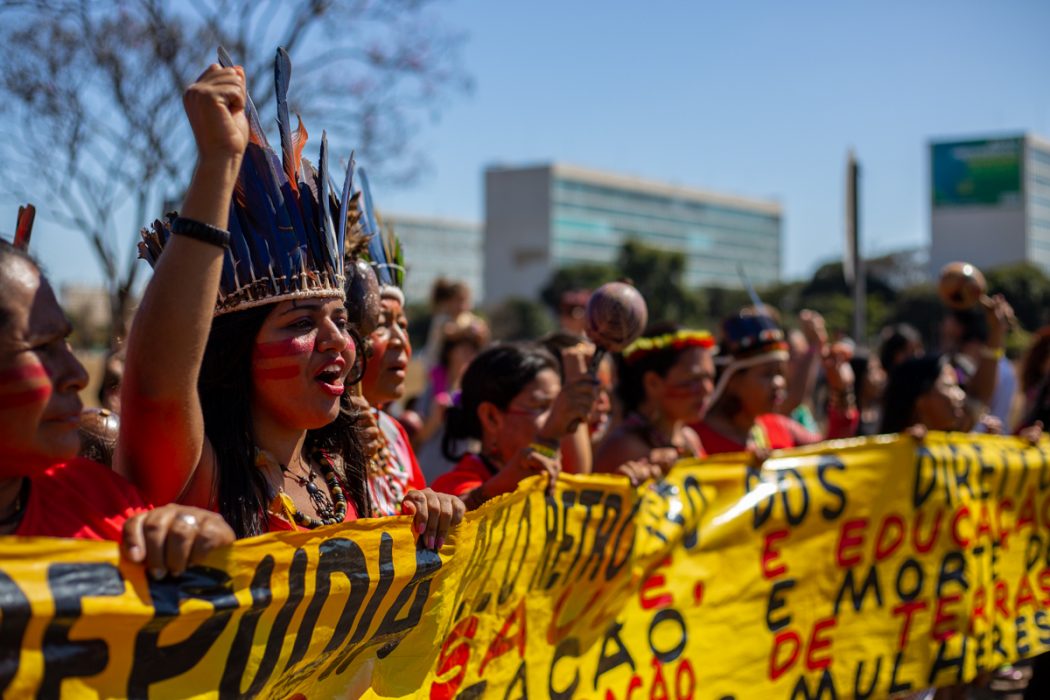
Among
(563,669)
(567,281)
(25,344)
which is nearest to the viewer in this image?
(25,344)

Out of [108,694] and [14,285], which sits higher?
[14,285]

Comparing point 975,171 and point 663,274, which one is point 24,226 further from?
point 975,171

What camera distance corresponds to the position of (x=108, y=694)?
1.91 metres

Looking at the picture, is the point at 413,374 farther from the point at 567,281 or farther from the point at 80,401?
the point at 567,281

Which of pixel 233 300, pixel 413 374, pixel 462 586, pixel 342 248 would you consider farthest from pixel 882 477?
pixel 413 374

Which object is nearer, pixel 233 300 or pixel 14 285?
pixel 14 285

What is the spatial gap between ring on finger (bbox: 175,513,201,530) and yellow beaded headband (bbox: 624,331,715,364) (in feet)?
9.90

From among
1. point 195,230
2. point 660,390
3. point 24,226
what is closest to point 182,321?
point 195,230

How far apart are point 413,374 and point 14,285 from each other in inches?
1520

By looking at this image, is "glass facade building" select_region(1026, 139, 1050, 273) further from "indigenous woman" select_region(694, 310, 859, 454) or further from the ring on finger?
the ring on finger

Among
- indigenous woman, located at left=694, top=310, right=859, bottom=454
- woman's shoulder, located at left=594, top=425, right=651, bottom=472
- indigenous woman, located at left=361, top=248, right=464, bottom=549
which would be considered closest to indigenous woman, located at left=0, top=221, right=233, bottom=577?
indigenous woman, located at left=361, top=248, right=464, bottom=549

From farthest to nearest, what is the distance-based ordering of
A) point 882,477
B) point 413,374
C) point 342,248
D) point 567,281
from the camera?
point 567,281, point 413,374, point 882,477, point 342,248

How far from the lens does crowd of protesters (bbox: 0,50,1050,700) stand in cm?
188

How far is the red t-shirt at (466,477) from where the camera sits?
362 centimetres
